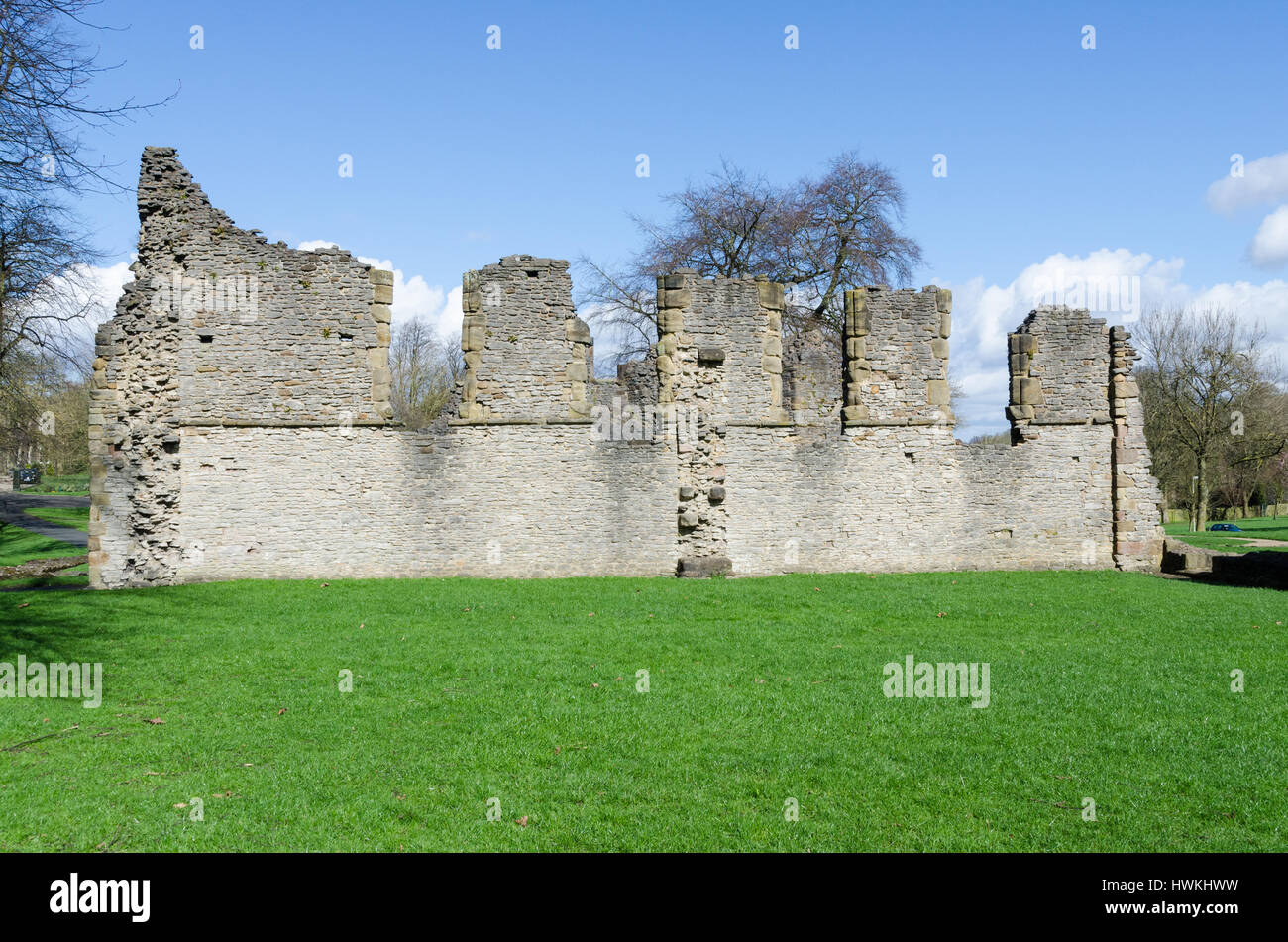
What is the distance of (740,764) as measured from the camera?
6332 mm

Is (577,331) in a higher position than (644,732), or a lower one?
higher

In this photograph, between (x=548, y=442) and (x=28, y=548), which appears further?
(x=28, y=548)

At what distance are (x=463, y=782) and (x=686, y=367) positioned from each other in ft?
37.4

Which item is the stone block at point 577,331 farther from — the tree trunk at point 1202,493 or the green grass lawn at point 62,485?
the green grass lawn at point 62,485

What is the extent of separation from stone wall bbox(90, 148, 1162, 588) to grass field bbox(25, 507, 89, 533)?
21.0 meters

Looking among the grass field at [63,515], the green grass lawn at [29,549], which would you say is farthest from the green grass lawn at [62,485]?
the green grass lawn at [29,549]

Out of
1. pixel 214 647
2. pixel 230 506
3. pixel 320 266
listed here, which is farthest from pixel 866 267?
pixel 214 647

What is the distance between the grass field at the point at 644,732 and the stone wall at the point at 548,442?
3.21 m

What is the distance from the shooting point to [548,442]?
16.1 metres

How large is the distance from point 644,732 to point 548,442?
9573 millimetres

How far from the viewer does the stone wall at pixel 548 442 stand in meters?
15.5

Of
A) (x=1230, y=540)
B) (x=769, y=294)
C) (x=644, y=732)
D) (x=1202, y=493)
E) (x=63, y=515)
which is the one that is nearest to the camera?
(x=644, y=732)

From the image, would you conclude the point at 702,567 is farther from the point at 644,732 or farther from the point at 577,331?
the point at 644,732

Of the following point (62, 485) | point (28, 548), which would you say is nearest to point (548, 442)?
point (28, 548)
